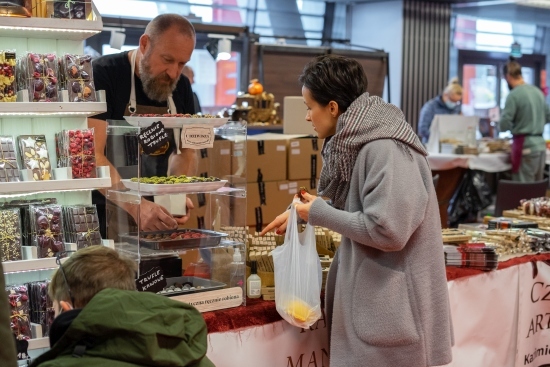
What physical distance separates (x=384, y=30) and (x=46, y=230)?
412 inches

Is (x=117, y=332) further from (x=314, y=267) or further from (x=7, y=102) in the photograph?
(x=314, y=267)

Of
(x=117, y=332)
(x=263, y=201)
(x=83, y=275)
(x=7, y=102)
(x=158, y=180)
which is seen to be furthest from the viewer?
(x=263, y=201)

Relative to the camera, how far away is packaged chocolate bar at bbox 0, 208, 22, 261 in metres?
2.54

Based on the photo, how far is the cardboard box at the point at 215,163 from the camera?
3.05 m

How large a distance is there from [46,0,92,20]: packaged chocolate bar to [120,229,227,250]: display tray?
30.2 inches

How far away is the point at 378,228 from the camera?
2.51 m

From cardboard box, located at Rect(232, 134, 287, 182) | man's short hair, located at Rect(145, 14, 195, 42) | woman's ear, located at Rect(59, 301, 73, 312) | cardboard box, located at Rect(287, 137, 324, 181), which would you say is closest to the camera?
woman's ear, located at Rect(59, 301, 73, 312)

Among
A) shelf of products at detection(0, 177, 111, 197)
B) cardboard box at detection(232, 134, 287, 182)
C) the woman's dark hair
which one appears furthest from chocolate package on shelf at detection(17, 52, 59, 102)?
cardboard box at detection(232, 134, 287, 182)

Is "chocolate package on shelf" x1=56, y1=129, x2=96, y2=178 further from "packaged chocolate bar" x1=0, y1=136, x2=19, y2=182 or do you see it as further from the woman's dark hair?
the woman's dark hair

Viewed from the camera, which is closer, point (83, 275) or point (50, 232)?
point (83, 275)

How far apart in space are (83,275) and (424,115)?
29.6ft

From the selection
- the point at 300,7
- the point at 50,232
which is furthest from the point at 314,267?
the point at 300,7

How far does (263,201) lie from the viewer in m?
5.98

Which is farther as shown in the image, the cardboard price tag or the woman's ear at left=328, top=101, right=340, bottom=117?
the cardboard price tag
